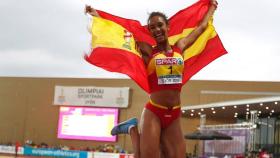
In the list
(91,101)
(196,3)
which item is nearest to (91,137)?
(91,101)

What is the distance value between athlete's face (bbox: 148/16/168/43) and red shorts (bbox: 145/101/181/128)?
0.68m

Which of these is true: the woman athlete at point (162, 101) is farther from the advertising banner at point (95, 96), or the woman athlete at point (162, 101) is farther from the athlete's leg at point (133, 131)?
the advertising banner at point (95, 96)

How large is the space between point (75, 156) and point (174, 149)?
26087 mm

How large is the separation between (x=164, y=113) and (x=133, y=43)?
1.14 metres

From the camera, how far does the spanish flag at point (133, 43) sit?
6.15m

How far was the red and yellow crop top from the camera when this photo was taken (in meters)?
5.35

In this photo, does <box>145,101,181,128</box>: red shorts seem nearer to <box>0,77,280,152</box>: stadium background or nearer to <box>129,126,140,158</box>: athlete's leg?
<box>129,126,140,158</box>: athlete's leg

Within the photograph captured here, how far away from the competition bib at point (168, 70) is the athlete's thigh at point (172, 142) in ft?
1.46

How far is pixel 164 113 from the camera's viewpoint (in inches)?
212

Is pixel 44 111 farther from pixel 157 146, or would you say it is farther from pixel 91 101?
pixel 157 146

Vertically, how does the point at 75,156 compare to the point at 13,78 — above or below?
below

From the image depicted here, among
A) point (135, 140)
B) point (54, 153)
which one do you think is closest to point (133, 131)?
point (135, 140)

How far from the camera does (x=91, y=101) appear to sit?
3844 centimetres

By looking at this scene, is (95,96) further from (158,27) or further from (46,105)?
(158,27)
